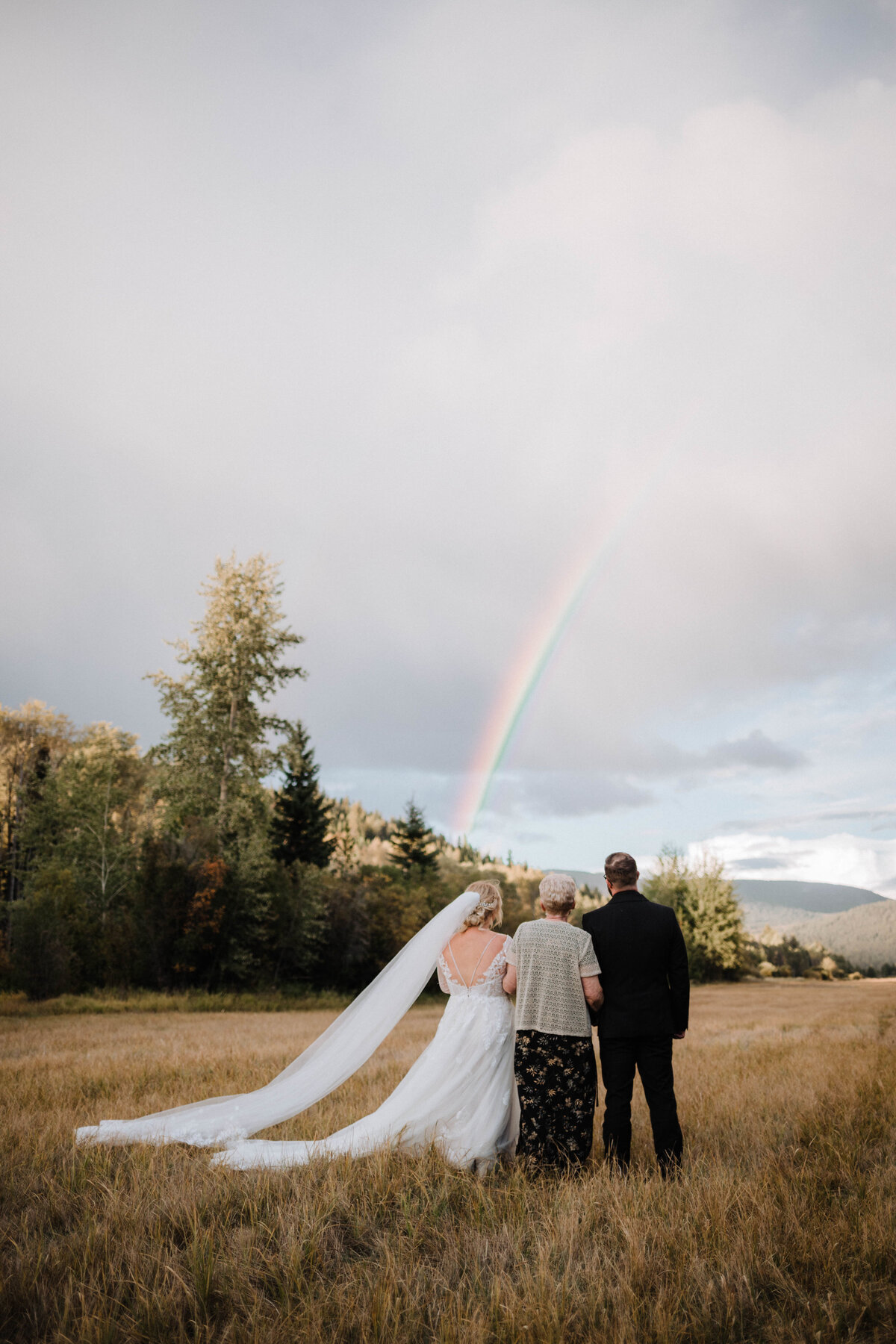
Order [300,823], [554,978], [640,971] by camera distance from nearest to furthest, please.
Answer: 1. [640,971]
2. [554,978]
3. [300,823]

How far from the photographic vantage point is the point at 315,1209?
15.1 feet

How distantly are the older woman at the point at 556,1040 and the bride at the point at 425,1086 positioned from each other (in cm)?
44

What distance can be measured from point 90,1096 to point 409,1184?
5299 millimetres

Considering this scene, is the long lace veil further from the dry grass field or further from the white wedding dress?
the white wedding dress

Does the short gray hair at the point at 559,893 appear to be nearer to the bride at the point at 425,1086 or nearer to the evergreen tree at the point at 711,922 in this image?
the bride at the point at 425,1086

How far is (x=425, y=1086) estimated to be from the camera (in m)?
6.57

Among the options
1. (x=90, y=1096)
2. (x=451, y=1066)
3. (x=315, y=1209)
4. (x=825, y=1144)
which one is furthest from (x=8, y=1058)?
(x=825, y=1144)

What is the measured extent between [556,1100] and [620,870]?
1.81m

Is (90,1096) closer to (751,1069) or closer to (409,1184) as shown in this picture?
(409,1184)

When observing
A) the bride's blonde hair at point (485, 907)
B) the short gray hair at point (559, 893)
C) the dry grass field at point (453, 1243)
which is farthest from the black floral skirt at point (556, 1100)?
the bride's blonde hair at point (485, 907)

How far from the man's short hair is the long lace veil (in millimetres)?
1438

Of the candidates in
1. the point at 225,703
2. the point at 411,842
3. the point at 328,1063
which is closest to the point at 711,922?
the point at 411,842

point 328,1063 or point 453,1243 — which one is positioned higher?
point 328,1063

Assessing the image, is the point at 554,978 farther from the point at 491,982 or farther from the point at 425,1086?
the point at 425,1086
